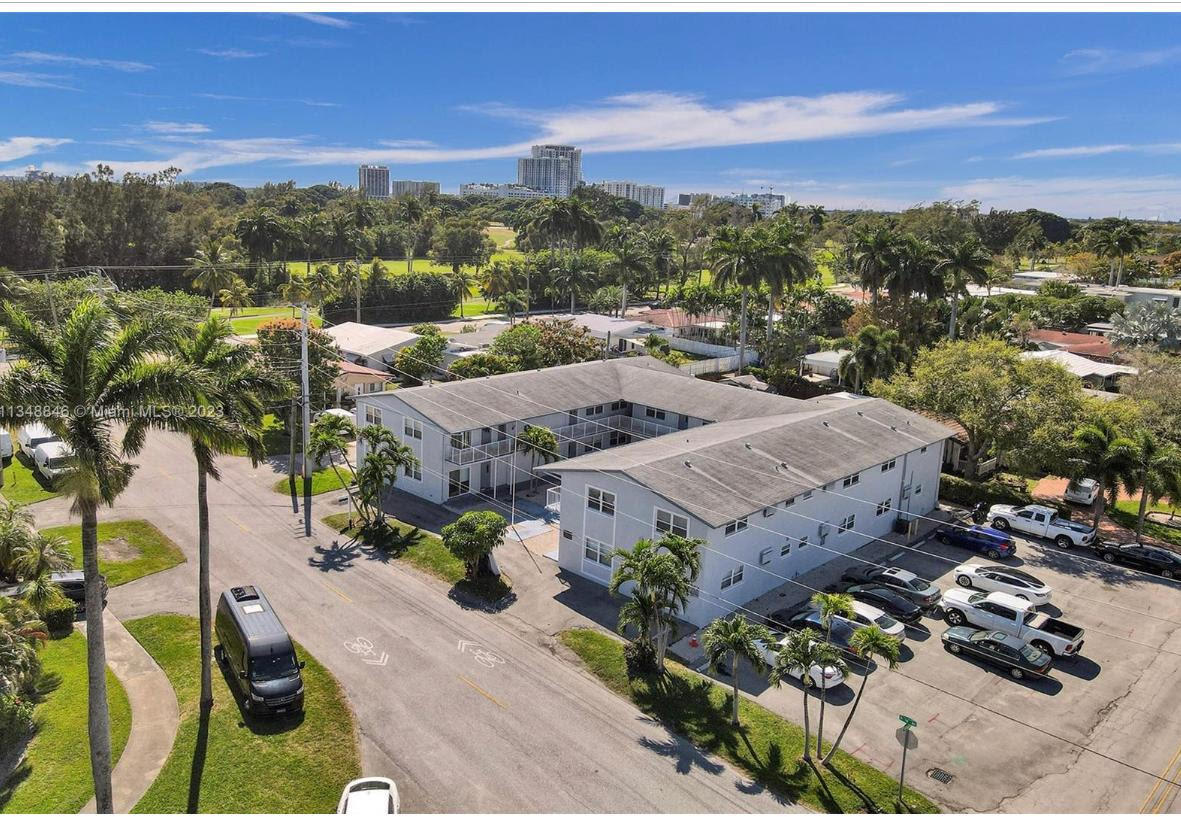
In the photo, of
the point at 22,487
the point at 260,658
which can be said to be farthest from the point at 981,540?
the point at 22,487

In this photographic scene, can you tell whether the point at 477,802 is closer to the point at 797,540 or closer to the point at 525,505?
the point at 797,540

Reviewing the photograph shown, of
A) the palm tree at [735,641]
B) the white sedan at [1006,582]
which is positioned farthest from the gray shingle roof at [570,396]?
the palm tree at [735,641]

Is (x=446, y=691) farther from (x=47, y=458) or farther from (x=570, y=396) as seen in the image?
(x=47, y=458)

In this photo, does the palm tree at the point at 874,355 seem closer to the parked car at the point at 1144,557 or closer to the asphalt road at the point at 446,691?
the parked car at the point at 1144,557

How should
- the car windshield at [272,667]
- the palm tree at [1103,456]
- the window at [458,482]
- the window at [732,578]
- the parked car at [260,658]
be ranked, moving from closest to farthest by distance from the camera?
the parked car at [260,658], the car windshield at [272,667], the window at [732,578], the palm tree at [1103,456], the window at [458,482]

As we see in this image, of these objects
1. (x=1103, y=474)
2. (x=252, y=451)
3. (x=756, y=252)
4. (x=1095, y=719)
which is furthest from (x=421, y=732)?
(x=756, y=252)

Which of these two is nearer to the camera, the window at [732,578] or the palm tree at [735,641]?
the palm tree at [735,641]
